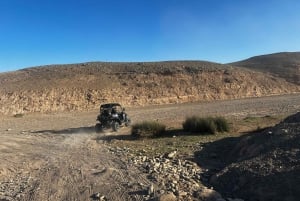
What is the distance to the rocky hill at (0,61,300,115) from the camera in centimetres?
6393

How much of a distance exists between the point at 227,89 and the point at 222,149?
56.8 metres

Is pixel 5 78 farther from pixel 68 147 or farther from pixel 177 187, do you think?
pixel 177 187

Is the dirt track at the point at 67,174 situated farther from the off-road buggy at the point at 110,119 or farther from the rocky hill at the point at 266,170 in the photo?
the off-road buggy at the point at 110,119

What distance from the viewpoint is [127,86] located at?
233 ft

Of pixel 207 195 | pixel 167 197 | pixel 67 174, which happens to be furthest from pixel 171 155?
pixel 167 197

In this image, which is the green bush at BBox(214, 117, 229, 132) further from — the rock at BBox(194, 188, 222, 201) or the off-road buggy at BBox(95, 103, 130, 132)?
the rock at BBox(194, 188, 222, 201)

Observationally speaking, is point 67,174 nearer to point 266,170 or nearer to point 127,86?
point 266,170

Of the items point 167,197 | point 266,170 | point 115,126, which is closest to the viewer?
point 167,197

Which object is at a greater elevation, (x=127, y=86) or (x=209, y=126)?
(x=127, y=86)

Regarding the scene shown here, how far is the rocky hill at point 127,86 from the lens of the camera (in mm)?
63934

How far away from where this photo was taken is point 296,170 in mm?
9891

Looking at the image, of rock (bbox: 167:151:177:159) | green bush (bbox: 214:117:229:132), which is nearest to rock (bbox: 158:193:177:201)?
rock (bbox: 167:151:177:159)

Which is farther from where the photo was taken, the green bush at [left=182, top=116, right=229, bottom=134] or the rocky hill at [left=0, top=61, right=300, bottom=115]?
the rocky hill at [left=0, top=61, right=300, bottom=115]

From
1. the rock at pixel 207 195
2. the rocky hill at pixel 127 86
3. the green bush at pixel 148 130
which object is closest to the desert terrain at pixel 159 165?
the rock at pixel 207 195
